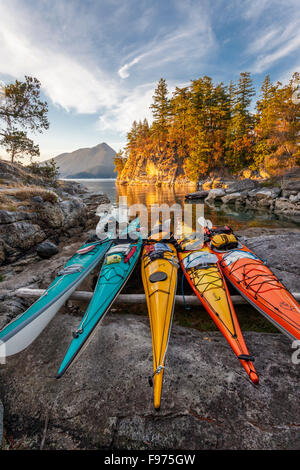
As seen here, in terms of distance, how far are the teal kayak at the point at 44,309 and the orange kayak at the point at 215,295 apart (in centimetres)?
259

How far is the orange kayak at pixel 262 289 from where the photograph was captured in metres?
2.56

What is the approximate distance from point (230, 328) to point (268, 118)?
24879 mm

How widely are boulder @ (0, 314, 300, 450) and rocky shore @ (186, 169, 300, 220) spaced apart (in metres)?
13.1

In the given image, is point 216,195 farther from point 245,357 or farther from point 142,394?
point 142,394

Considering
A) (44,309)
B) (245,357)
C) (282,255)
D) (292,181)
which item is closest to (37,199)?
(44,309)

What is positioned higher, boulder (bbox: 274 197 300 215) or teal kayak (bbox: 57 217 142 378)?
boulder (bbox: 274 197 300 215)

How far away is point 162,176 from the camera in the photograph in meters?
44.1

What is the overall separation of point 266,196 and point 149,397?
18883 mm

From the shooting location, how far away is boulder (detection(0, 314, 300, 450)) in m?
1.73

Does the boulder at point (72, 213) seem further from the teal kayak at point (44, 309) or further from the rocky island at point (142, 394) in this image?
the rocky island at point (142, 394)

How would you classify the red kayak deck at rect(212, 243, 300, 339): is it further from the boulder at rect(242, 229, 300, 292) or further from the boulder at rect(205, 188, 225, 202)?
the boulder at rect(205, 188, 225, 202)

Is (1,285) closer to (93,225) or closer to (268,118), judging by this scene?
(93,225)

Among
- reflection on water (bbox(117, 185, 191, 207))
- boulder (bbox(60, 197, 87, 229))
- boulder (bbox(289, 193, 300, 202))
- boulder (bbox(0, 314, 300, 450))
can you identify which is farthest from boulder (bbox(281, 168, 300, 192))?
boulder (bbox(60, 197, 87, 229))
